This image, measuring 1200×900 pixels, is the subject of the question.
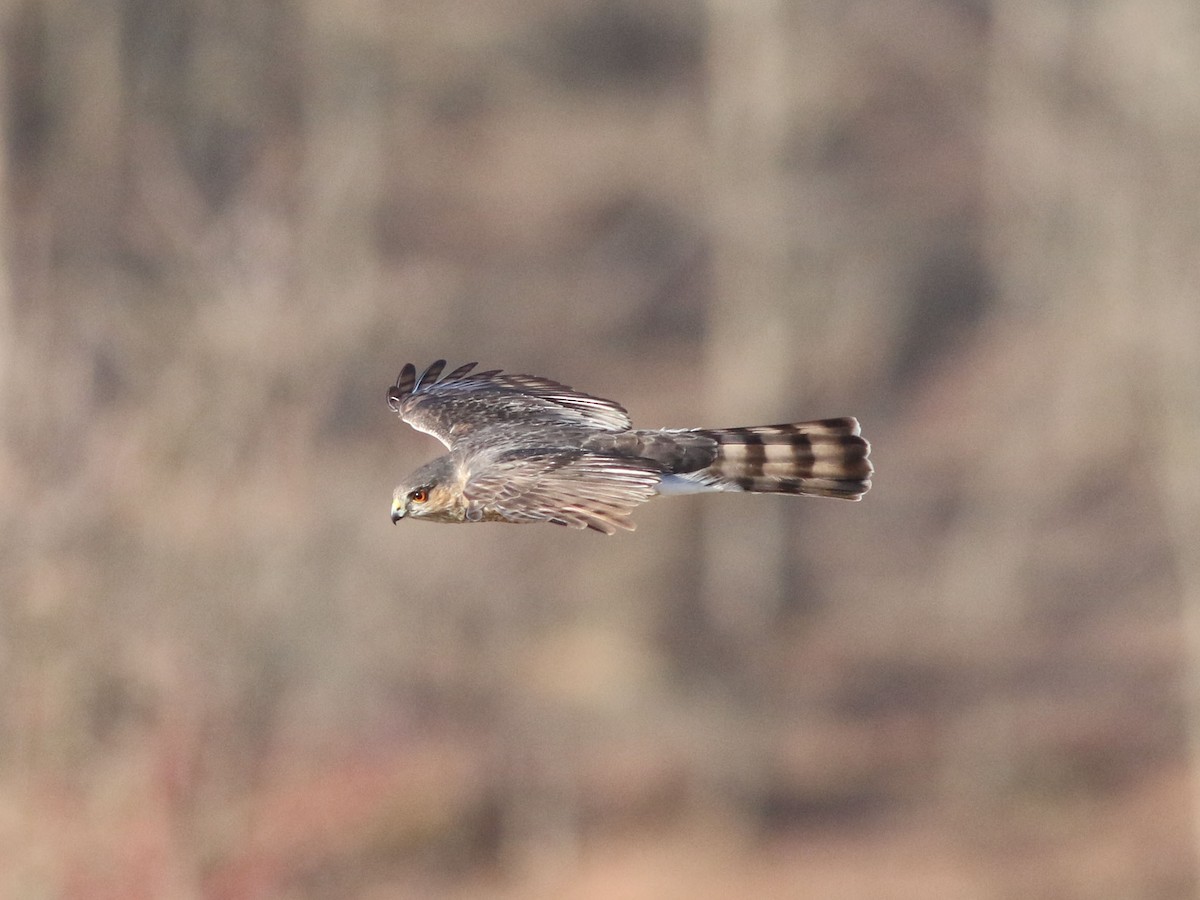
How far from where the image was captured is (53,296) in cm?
1304

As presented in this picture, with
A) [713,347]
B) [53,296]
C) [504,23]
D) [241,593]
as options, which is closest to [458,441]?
[241,593]

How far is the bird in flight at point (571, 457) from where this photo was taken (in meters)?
5.06

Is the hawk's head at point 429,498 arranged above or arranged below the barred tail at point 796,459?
below

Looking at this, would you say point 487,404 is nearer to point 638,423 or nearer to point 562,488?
point 562,488

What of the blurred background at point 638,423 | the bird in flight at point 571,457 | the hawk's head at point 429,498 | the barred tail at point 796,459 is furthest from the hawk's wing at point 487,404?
the blurred background at point 638,423

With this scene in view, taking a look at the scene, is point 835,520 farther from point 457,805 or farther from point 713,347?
point 457,805

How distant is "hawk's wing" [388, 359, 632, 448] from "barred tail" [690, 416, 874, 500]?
38 centimetres

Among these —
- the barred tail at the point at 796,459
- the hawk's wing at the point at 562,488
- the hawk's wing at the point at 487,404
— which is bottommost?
the hawk's wing at the point at 562,488

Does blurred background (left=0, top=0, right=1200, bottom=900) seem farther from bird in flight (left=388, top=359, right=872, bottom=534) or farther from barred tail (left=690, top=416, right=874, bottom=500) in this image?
barred tail (left=690, top=416, right=874, bottom=500)

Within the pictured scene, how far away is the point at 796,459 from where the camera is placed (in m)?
6.29

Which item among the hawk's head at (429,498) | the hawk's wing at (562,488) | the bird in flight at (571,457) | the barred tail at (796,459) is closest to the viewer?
the hawk's wing at (562,488)

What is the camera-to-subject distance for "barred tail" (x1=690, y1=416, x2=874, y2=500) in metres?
6.13

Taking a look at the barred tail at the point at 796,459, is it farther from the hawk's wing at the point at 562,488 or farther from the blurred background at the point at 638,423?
the blurred background at the point at 638,423

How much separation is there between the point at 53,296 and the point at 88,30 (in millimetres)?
1778
